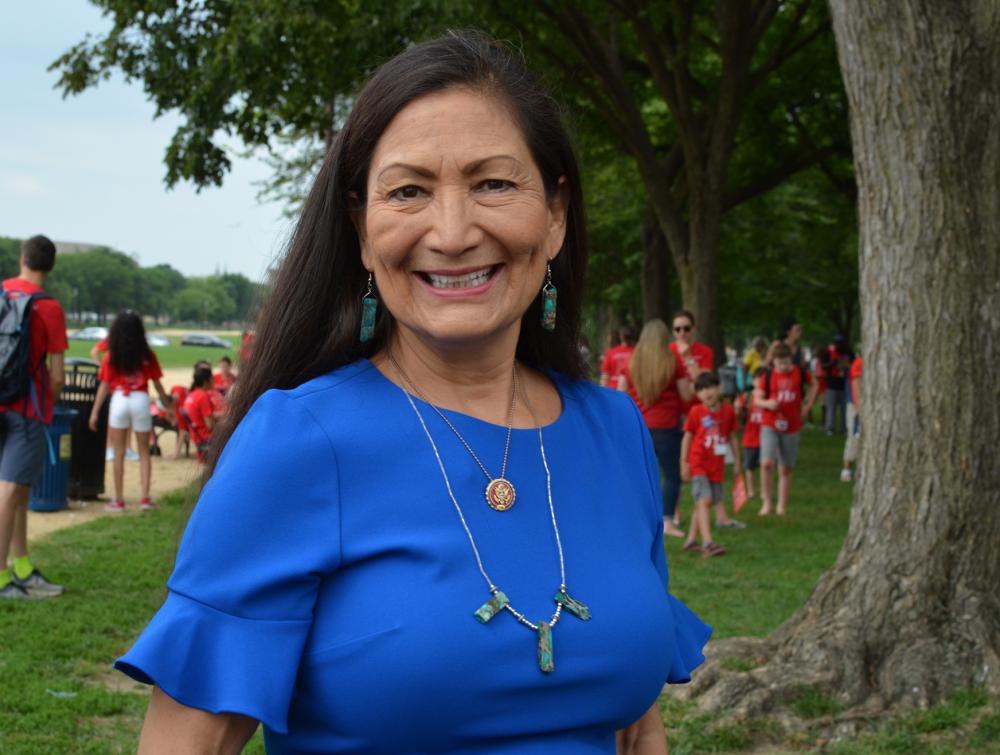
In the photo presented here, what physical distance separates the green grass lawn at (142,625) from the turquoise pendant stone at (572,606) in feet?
2.40

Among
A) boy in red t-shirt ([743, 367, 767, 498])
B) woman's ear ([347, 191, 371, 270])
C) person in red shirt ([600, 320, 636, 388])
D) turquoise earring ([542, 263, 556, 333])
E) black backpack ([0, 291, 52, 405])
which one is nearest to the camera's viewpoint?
woman's ear ([347, 191, 371, 270])

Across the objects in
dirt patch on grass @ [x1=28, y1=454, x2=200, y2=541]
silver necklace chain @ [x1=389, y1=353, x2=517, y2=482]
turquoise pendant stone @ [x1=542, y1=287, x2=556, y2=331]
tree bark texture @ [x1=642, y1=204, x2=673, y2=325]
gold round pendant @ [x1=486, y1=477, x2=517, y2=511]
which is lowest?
dirt patch on grass @ [x1=28, y1=454, x2=200, y2=541]

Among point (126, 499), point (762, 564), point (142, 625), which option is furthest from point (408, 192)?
point (126, 499)

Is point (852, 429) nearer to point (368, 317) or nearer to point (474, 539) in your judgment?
point (368, 317)

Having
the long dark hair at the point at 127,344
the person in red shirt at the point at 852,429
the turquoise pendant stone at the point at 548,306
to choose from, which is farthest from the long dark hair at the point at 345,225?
the person in red shirt at the point at 852,429

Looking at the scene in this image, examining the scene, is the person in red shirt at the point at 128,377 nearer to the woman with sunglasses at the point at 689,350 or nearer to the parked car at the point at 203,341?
the woman with sunglasses at the point at 689,350

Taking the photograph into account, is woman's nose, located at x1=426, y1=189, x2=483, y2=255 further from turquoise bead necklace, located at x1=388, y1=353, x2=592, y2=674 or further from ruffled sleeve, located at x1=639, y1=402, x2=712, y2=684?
ruffled sleeve, located at x1=639, y1=402, x2=712, y2=684

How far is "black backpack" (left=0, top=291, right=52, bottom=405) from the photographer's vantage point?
809 centimetres

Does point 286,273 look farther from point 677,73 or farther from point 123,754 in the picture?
point 677,73

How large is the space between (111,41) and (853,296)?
3239 cm

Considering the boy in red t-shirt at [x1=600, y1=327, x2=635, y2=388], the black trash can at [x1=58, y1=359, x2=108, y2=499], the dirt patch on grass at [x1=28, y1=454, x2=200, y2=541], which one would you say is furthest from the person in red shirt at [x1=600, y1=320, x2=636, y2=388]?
the black trash can at [x1=58, y1=359, x2=108, y2=499]

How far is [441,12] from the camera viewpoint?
14.3m

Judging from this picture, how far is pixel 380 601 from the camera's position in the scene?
1.88m

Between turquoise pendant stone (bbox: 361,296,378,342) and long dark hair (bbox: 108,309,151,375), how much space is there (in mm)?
10671
